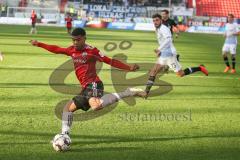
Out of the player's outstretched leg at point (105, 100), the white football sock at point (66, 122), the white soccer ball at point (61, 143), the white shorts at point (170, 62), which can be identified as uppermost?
the player's outstretched leg at point (105, 100)

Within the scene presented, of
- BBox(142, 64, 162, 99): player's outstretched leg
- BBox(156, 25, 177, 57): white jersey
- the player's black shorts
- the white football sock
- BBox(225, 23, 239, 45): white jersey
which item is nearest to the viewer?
the white football sock

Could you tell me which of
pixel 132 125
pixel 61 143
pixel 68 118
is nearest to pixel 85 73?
pixel 68 118

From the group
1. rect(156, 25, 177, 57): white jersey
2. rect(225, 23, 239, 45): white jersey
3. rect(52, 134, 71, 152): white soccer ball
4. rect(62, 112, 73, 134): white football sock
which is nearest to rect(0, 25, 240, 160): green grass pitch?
rect(52, 134, 71, 152): white soccer ball

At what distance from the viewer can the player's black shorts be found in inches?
367

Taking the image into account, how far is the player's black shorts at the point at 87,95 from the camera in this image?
932cm

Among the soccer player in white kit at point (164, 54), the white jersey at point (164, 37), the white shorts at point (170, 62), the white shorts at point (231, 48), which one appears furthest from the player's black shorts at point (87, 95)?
the white shorts at point (231, 48)

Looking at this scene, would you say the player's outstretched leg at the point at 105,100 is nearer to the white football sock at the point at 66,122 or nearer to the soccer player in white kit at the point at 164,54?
the white football sock at the point at 66,122

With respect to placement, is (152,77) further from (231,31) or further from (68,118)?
(231,31)

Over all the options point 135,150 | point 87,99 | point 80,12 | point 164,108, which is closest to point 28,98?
point 164,108

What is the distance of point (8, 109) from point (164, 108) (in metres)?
3.78

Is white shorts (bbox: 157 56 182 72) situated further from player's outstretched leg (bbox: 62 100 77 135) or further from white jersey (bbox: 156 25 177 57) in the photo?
player's outstretched leg (bbox: 62 100 77 135)

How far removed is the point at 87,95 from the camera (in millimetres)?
9391

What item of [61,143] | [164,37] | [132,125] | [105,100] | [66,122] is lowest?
[132,125]

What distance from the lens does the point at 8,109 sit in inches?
482
